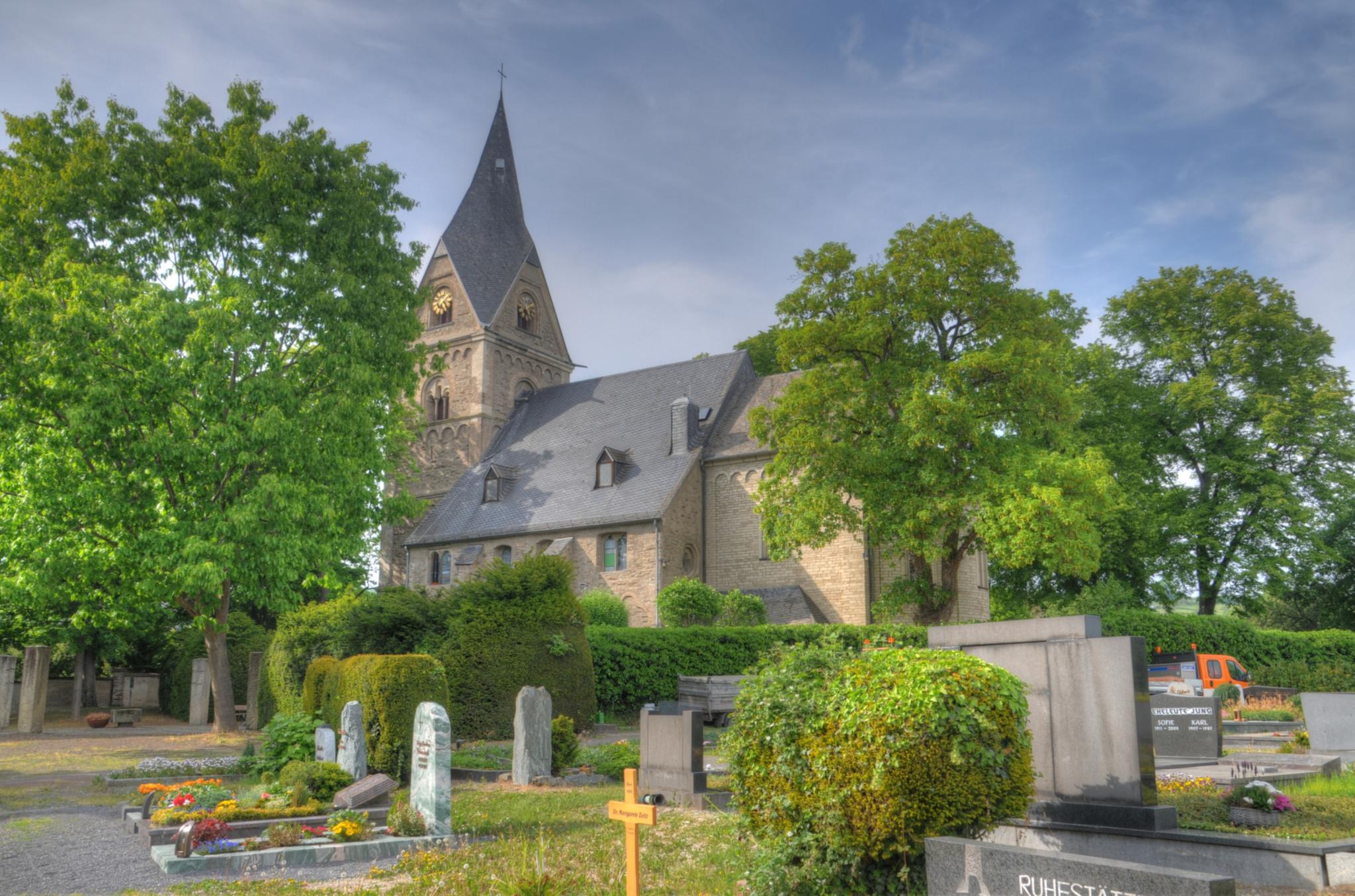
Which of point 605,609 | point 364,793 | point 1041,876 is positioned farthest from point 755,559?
point 1041,876

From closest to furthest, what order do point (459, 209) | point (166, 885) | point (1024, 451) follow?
1. point (166, 885)
2. point (1024, 451)
3. point (459, 209)

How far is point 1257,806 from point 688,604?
24.6 meters

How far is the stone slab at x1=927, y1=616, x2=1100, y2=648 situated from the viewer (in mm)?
7906

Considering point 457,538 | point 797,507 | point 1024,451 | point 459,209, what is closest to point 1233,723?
point 1024,451

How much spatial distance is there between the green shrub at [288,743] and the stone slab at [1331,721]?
44.5 ft

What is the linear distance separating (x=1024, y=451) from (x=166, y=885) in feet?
75.2

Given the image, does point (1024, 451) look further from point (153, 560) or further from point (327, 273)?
point (153, 560)

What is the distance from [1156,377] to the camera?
37.3 m

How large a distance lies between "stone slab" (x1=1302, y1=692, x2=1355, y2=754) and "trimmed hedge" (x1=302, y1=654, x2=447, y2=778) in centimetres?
1171

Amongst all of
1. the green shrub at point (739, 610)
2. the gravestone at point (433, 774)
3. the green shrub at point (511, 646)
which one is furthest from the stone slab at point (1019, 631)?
the green shrub at point (739, 610)

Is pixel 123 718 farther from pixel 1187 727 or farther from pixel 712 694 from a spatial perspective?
pixel 1187 727

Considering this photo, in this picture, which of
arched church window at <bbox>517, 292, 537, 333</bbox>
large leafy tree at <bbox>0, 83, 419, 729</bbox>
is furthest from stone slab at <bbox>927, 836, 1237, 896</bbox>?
arched church window at <bbox>517, 292, 537, 333</bbox>

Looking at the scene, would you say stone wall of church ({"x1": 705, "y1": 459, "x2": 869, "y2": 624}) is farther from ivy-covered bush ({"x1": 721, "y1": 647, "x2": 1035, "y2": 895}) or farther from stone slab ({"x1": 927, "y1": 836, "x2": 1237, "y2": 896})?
stone slab ({"x1": 927, "y1": 836, "x2": 1237, "y2": 896})

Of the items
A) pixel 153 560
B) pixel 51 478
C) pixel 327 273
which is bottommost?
pixel 153 560
